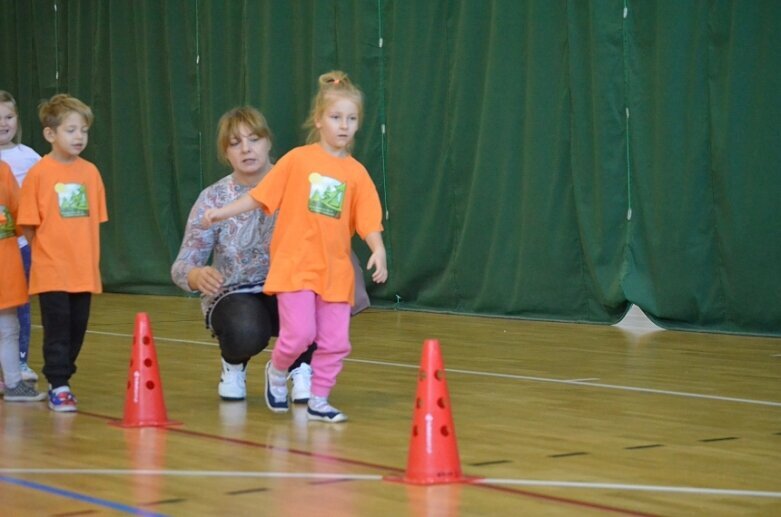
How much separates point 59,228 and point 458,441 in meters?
1.52

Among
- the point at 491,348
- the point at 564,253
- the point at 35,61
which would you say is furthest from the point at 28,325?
the point at 35,61

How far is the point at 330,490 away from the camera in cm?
282

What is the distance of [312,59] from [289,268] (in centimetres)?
491

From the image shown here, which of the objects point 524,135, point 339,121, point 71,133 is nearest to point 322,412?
point 339,121

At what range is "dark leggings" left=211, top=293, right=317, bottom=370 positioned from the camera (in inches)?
166

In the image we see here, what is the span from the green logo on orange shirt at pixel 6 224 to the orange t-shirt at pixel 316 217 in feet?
3.01

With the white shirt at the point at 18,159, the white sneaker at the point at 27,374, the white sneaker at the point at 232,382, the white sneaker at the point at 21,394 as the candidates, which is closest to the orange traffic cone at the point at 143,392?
the white sneaker at the point at 232,382

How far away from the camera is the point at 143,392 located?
12.4 ft

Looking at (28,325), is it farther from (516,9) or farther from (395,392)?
(516,9)

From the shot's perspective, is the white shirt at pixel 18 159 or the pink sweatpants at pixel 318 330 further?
the white shirt at pixel 18 159

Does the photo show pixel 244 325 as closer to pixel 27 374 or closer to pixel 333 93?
pixel 333 93

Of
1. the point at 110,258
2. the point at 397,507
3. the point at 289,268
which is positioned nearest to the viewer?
the point at 397,507

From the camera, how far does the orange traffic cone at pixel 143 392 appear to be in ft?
12.3

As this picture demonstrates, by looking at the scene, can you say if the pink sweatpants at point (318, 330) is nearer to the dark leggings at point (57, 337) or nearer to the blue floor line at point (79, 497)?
the dark leggings at point (57, 337)
